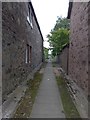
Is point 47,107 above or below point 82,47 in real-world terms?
below

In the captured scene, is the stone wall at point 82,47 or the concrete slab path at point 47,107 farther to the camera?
the stone wall at point 82,47

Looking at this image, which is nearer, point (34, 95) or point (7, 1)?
point (7, 1)

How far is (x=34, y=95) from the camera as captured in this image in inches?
365

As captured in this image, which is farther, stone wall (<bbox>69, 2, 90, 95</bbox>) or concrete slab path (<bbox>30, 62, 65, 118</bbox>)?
stone wall (<bbox>69, 2, 90, 95</bbox>)

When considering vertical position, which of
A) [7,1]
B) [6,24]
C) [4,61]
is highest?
[7,1]

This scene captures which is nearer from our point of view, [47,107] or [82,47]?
[47,107]

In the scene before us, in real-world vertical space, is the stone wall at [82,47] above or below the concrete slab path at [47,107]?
above

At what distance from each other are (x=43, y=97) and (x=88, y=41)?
2.68 metres

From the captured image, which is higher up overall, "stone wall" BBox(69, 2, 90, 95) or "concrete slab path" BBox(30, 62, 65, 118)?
"stone wall" BBox(69, 2, 90, 95)

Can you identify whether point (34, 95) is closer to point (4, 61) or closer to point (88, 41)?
point (4, 61)

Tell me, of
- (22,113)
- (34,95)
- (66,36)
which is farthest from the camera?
(66,36)

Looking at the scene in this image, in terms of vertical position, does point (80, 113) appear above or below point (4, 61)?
below

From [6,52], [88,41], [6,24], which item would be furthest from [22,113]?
[88,41]

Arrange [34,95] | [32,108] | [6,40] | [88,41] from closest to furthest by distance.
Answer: [32,108]
[6,40]
[88,41]
[34,95]
